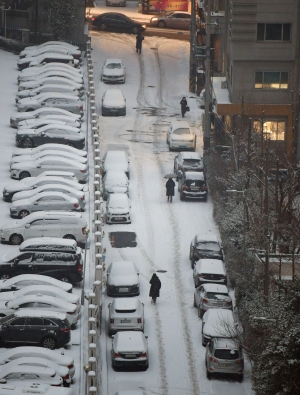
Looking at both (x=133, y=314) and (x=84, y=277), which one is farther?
(x=84, y=277)

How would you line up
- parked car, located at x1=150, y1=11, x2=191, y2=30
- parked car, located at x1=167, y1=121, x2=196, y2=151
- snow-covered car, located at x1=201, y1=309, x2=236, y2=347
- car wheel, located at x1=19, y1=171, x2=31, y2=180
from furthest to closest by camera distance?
parked car, located at x1=150, y1=11, x2=191, y2=30 → parked car, located at x1=167, y1=121, x2=196, y2=151 → car wheel, located at x1=19, y1=171, x2=31, y2=180 → snow-covered car, located at x1=201, y1=309, x2=236, y2=347

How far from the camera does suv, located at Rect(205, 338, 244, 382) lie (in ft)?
158

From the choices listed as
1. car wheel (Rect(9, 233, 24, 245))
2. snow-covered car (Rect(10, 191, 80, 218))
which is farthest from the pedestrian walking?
car wheel (Rect(9, 233, 24, 245))

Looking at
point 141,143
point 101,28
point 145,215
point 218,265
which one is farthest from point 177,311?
point 101,28

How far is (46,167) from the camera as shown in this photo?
6719 centimetres

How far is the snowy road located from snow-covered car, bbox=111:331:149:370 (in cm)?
40

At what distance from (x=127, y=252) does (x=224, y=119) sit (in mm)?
20597

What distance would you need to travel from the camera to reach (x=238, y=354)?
159 feet

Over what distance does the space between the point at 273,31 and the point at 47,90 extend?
49.1 ft

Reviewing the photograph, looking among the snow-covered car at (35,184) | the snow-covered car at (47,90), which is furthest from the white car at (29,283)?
the snow-covered car at (47,90)

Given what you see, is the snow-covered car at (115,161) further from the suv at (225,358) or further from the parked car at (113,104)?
the suv at (225,358)

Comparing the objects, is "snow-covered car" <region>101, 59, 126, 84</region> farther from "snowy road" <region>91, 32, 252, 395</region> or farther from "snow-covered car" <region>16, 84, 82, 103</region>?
"snow-covered car" <region>16, 84, 82, 103</region>

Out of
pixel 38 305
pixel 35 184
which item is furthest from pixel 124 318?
pixel 35 184

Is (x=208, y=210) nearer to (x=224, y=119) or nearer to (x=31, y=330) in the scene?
(x=224, y=119)
